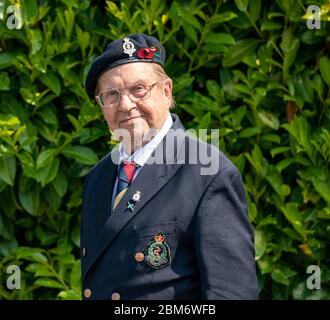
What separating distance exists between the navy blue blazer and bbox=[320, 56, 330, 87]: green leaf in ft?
4.31

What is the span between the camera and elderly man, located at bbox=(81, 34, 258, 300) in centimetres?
235

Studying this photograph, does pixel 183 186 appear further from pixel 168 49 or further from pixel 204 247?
pixel 168 49

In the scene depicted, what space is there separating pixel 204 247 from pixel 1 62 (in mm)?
1753

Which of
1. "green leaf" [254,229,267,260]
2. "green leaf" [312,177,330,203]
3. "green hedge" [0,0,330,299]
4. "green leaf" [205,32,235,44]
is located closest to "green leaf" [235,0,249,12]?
"green hedge" [0,0,330,299]

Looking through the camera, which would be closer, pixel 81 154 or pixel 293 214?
pixel 293 214

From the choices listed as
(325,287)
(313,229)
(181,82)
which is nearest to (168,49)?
(181,82)

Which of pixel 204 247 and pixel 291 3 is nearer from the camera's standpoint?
pixel 204 247

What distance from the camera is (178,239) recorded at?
238cm

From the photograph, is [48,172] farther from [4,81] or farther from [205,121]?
[205,121]

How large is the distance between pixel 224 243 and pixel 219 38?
5.15 ft

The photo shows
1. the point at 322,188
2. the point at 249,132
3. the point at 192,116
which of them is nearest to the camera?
the point at 322,188

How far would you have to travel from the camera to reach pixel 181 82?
12.0 feet

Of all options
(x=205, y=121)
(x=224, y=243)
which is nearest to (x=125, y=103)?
(x=224, y=243)
